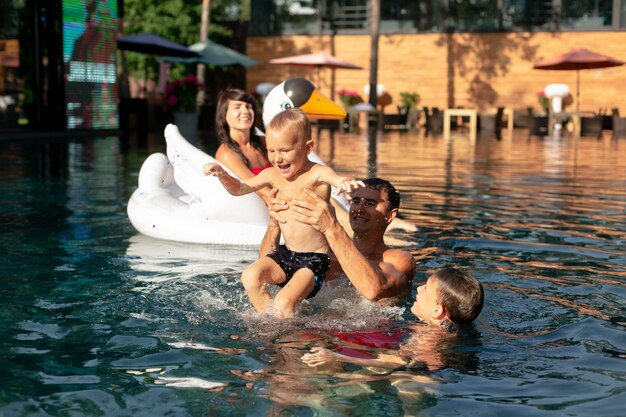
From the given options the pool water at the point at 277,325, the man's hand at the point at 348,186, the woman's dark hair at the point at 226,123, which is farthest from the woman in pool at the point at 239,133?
the man's hand at the point at 348,186

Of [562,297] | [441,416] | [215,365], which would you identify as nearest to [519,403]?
[441,416]

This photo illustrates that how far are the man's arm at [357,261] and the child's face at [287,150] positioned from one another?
331 mm

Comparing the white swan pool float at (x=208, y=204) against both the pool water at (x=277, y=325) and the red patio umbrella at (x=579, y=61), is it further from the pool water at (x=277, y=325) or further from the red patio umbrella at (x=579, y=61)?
the red patio umbrella at (x=579, y=61)

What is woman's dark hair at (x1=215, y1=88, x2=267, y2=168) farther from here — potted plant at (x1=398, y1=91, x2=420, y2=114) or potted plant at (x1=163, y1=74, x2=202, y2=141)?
potted plant at (x1=398, y1=91, x2=420, y2=114)

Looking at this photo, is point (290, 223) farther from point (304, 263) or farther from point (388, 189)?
point (388, 189)

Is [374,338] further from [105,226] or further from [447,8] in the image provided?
[447,8]

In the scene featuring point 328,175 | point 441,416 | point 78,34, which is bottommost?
point 441,416

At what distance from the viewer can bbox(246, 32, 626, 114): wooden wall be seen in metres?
29.1

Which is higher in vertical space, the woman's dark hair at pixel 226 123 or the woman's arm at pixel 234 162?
the woman's dark hair at pixel 226 123

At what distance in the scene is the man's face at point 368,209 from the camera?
4.85 metres

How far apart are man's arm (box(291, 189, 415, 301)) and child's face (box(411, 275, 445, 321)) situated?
233 mm

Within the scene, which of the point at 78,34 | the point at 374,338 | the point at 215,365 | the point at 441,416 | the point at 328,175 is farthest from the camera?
the point at 78,34

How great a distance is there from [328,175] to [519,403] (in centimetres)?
160

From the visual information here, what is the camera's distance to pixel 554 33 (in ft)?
97.7
